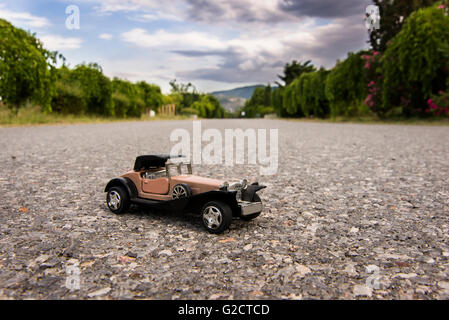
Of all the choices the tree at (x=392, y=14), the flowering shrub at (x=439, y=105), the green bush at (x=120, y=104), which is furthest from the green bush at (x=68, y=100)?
the tree at (x=392, y=14)

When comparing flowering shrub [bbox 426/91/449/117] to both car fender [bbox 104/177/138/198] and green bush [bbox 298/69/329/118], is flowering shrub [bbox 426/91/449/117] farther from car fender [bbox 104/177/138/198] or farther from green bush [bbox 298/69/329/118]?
car fender [bbox 104/177/138/198]

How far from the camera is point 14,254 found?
97.7 inches

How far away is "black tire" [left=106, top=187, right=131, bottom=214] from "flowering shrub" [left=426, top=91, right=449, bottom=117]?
71.8 feet

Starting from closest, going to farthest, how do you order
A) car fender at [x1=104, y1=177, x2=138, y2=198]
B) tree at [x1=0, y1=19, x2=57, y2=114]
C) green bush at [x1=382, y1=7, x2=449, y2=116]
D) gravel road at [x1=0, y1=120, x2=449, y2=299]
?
gravel road at [x1=0, y1=120, x2=449, y2=299], car fender at [x1=104, y1=177, x2=138, y2=198], tree at [x1=0, y1=19, x2=57, y2=114], green bush at [x1=382, y1=7, x2=449, y2=116]

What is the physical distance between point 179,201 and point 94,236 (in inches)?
30.3

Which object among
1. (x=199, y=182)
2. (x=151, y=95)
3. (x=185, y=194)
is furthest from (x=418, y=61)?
(x=151, y=95)

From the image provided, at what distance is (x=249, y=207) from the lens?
2.85m

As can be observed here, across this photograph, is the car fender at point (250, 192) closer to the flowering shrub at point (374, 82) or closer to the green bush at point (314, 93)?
the flowering shrub at point (374, 82)

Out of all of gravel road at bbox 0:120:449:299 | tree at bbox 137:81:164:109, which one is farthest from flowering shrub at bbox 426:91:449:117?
tree at bbox 137:81:164:109

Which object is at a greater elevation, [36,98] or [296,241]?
[36,98]

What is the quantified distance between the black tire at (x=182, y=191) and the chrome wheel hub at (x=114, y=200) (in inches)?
28.0

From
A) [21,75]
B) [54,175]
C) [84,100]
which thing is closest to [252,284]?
[54,175]

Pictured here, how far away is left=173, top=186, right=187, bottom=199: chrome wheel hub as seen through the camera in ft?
9.85
